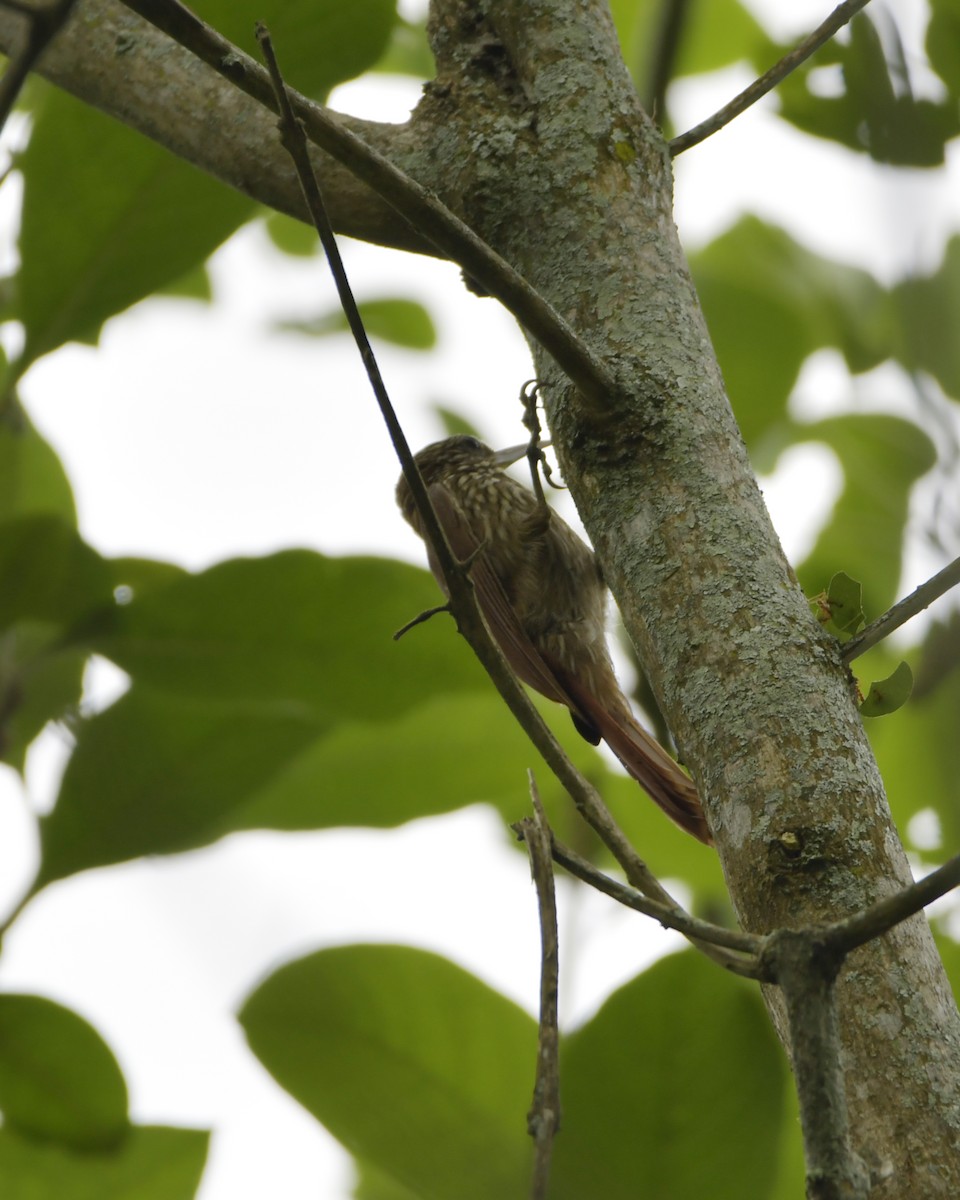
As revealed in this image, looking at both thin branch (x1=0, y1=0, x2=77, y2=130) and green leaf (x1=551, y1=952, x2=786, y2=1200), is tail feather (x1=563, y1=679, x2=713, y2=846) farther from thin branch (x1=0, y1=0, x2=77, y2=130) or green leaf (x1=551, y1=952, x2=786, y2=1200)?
thin branch (x1=0, y1=0, x2=77, y2=130)

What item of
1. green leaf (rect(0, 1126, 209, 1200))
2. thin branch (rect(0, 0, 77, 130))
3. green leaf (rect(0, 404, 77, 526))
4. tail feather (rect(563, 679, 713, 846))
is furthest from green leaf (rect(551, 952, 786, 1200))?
green leaf (rect(0, 404, 77, 526))

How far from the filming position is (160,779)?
2.05 metres

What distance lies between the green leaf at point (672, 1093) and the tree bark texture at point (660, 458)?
1.34ft

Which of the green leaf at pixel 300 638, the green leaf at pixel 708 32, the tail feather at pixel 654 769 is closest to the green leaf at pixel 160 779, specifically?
the green leaf at pixel 300 638

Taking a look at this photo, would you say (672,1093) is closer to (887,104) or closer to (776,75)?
(887,104)

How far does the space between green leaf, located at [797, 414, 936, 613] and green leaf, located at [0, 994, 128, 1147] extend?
131cm

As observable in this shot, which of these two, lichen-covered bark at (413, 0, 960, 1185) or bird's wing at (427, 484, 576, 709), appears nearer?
lichen-covered bark at (413, 0, 960, 1185)

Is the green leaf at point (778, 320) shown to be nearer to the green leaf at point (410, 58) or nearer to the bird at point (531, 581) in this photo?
the bird at point (531, 581)

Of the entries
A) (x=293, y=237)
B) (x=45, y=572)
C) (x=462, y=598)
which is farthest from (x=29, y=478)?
(x=462, y=598)

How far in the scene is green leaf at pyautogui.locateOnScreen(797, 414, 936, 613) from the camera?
7.52 ft

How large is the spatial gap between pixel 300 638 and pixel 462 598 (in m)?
0.83

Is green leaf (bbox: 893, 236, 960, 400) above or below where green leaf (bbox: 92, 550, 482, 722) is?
below

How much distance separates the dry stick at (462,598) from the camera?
1162 millimetres

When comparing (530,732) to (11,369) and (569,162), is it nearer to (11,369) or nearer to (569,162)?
(569,162)
